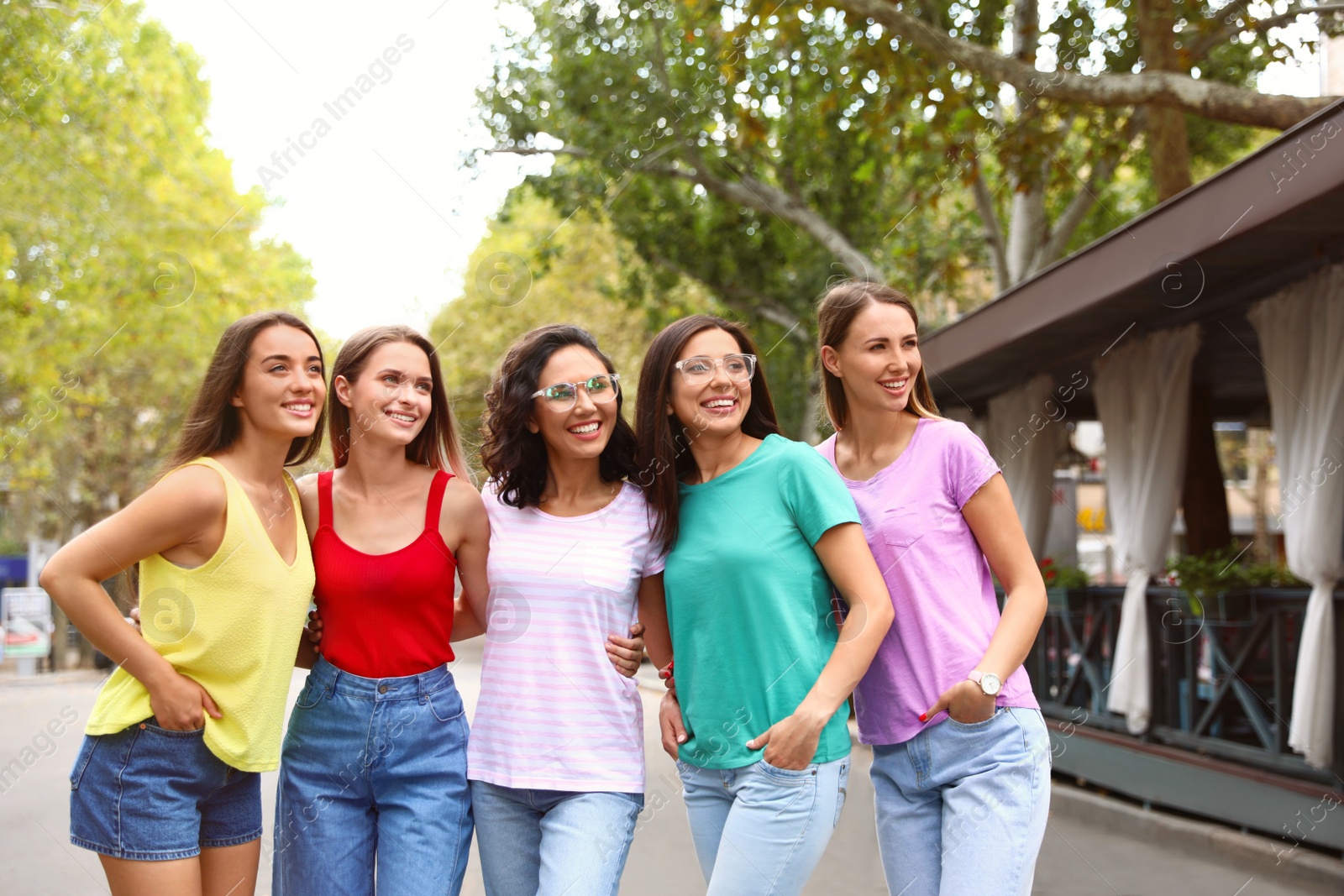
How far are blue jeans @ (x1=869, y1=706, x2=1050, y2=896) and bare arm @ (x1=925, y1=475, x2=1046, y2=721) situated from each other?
0.25ft

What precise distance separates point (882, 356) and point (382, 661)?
4.42 ft

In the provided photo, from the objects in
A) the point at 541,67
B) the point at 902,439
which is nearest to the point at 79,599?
the point at 902,439

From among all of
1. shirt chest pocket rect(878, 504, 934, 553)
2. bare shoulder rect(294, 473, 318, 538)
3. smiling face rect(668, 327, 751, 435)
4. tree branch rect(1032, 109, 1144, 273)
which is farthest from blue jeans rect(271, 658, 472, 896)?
tree branch rect(1032, 109, 1144, 273)

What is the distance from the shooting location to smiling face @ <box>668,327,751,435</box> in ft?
8.30

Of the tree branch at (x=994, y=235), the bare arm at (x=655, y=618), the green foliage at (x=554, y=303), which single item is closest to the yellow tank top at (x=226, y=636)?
the bare arm at (x=655, y=618)

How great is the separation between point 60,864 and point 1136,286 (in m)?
6.81

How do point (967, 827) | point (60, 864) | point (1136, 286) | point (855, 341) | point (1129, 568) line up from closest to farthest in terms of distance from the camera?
point (967, 827)
point (855, 341)
point (1136, 286)
point (60, 864)
point (1129, 568)

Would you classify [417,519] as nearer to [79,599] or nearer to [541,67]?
[79,599]

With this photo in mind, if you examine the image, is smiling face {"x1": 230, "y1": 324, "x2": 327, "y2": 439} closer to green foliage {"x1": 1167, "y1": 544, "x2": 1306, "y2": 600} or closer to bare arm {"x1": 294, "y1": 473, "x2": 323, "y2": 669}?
bare arm {"x1": 294, "y1": 473, "x2": 323, "y2": 669}

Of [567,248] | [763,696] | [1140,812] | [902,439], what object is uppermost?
[567,248]

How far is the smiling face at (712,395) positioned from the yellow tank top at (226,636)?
979mm

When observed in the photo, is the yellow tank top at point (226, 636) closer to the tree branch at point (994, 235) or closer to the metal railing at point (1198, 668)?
the metal railing at point (1198, 668)

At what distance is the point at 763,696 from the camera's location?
7.66 feet

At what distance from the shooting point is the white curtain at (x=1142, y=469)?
743 cm
